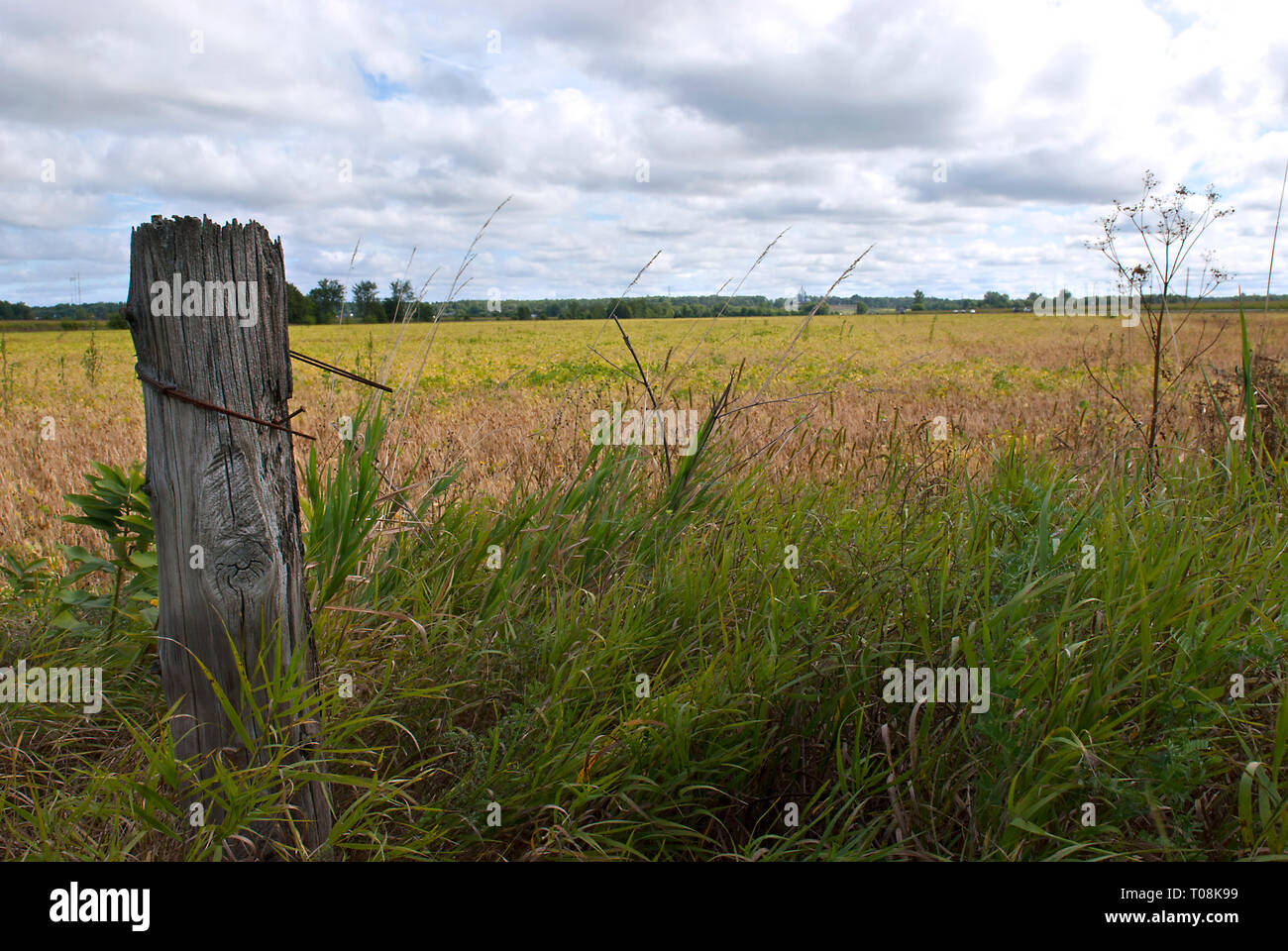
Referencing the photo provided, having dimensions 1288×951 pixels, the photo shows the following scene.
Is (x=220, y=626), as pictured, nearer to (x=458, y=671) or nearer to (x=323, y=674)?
(x=323, y=674)

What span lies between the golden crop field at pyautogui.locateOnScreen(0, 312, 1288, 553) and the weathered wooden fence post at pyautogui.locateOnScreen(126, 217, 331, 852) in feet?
3.94

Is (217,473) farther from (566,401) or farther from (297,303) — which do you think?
(297,303)

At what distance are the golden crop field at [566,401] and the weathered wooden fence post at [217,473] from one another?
1202 mm

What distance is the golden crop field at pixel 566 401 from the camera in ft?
14.8

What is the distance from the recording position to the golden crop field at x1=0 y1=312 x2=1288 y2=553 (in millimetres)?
4496

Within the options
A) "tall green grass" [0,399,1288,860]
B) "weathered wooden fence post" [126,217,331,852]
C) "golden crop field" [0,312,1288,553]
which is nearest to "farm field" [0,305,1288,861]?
"tall green grass" [0,399,1288,860]

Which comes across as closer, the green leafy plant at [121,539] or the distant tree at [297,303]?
the green leafy plant at [121,539]

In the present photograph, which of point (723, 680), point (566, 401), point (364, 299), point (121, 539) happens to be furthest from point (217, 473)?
point (364, 299)

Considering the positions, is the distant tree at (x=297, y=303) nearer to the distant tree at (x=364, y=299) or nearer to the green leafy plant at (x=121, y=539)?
the distant tree at (x=364, y=299)

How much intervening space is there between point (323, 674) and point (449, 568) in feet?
2.21

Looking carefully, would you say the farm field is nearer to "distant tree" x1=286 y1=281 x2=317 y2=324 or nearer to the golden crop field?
the golden crop field

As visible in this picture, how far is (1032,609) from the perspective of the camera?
237 centimetres

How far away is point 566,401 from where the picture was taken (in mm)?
5449

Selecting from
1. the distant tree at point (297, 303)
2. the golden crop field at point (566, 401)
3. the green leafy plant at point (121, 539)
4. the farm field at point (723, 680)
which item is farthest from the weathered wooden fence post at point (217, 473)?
the distant tree at point (297, 303)
